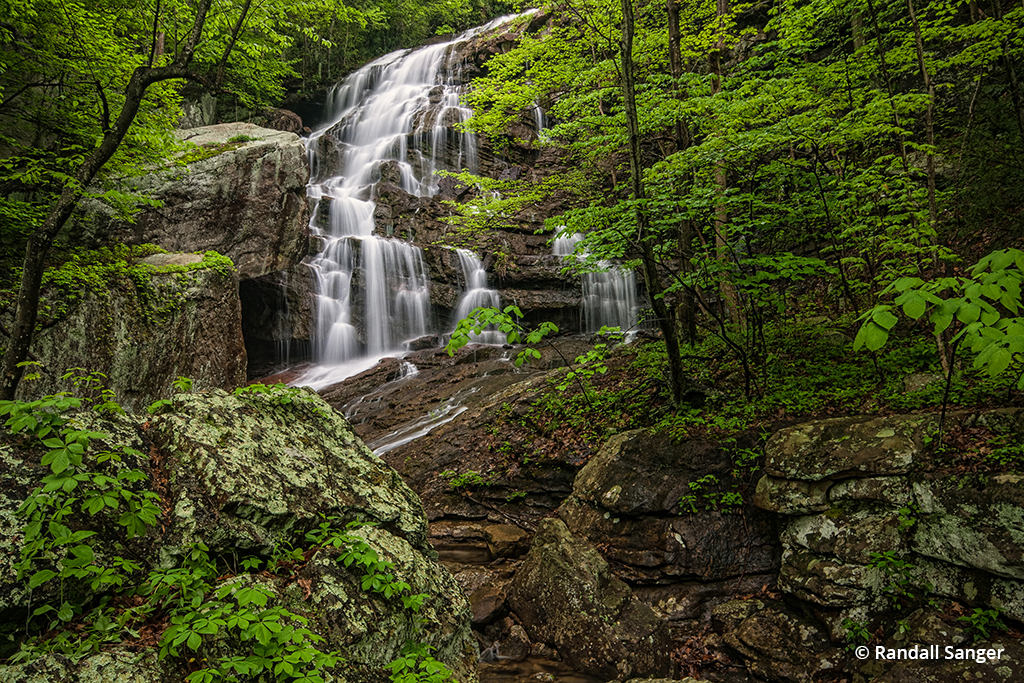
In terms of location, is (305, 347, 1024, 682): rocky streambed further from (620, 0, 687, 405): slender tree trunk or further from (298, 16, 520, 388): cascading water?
(298, 16, 520, 388): cascading water

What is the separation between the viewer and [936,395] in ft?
15.4

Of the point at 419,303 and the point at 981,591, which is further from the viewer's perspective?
the point at 419,303

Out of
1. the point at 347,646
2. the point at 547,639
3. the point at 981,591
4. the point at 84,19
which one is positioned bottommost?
the point at 547,639

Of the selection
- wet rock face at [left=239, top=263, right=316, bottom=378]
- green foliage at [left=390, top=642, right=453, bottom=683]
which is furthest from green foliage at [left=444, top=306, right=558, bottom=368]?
wet rock face at [left=239, top=263, right=316, bottom=378]

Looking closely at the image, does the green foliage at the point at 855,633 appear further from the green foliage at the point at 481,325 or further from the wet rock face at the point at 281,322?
the wet rock face at the point at 281,322

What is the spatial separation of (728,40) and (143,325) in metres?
10.5

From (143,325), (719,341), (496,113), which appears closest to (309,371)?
(143,325)

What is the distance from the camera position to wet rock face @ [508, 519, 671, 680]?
3.97 metres

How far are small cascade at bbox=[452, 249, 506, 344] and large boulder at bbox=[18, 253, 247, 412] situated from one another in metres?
7.08

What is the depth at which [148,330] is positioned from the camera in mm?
8633

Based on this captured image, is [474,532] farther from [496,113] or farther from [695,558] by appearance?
[496,113]

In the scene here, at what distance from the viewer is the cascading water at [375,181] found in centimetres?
1566

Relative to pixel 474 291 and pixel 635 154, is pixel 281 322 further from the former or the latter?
pixel 635 154

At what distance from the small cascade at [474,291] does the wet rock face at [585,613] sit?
10.7 metres
